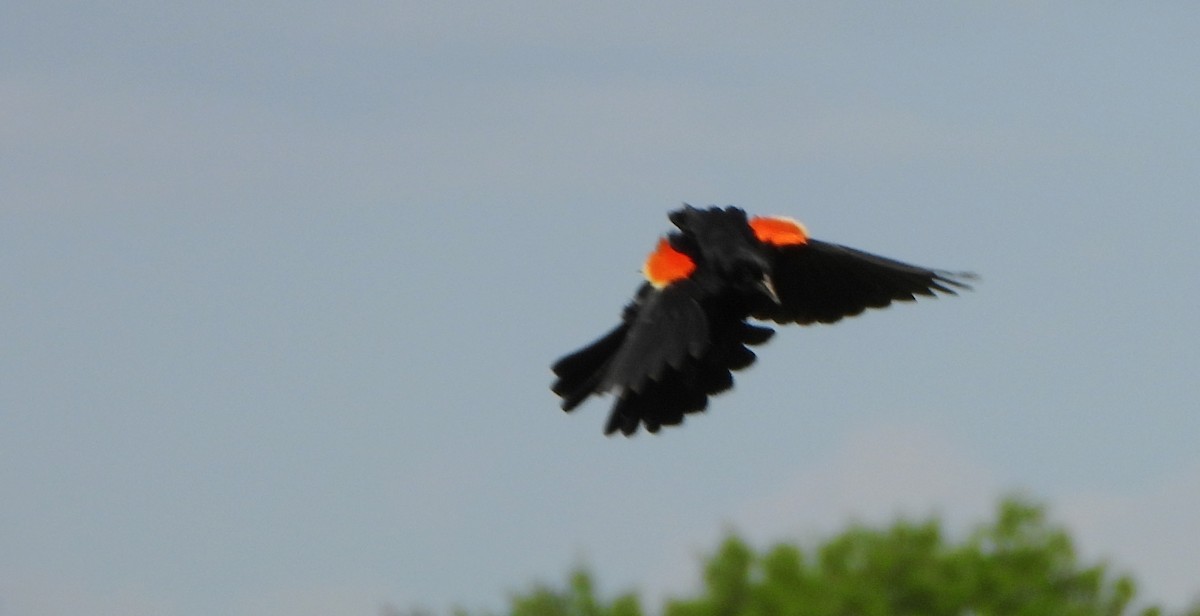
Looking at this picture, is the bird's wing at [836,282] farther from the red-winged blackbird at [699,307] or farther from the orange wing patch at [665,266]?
the orange wing patch at [665,266]

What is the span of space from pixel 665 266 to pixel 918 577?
23690 millimetres

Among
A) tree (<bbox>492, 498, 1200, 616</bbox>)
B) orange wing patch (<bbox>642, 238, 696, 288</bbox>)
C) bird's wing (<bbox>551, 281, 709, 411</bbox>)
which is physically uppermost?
tree (<bbox>492, 498, 1200, 616</bbox>)

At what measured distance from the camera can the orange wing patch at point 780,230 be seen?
10000mm

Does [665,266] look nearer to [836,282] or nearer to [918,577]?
[836,282]

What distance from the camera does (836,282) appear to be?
34.3 feet

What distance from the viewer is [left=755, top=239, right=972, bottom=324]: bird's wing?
10227 millimetres

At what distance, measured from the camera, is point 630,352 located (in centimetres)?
898

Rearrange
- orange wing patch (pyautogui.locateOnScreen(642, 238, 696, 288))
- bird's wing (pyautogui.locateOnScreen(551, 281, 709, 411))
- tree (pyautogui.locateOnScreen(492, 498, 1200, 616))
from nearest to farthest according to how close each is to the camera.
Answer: bird's wing (pyautogui.locateOnScreen(551, 281, 709, 411)), orange wing patch (pyautogui.locateOnScreen(642, 238, 696, 288)), tree (pyautogui.locateOnScreen(492, 498, 1200, 616))

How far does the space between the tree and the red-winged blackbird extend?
21764 millimetres

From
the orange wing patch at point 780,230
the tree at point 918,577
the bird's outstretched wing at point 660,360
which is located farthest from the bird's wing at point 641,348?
the tree at point 918,577

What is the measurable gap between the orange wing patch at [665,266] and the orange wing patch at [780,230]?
1.92 feet

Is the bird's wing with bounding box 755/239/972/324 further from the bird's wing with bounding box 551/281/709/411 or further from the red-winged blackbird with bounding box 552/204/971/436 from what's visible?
the bird's wing with bounding box 551/281/709/411

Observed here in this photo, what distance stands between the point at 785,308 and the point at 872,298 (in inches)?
18.6

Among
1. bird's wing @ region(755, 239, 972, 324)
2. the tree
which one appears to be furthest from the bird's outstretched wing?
the tree
